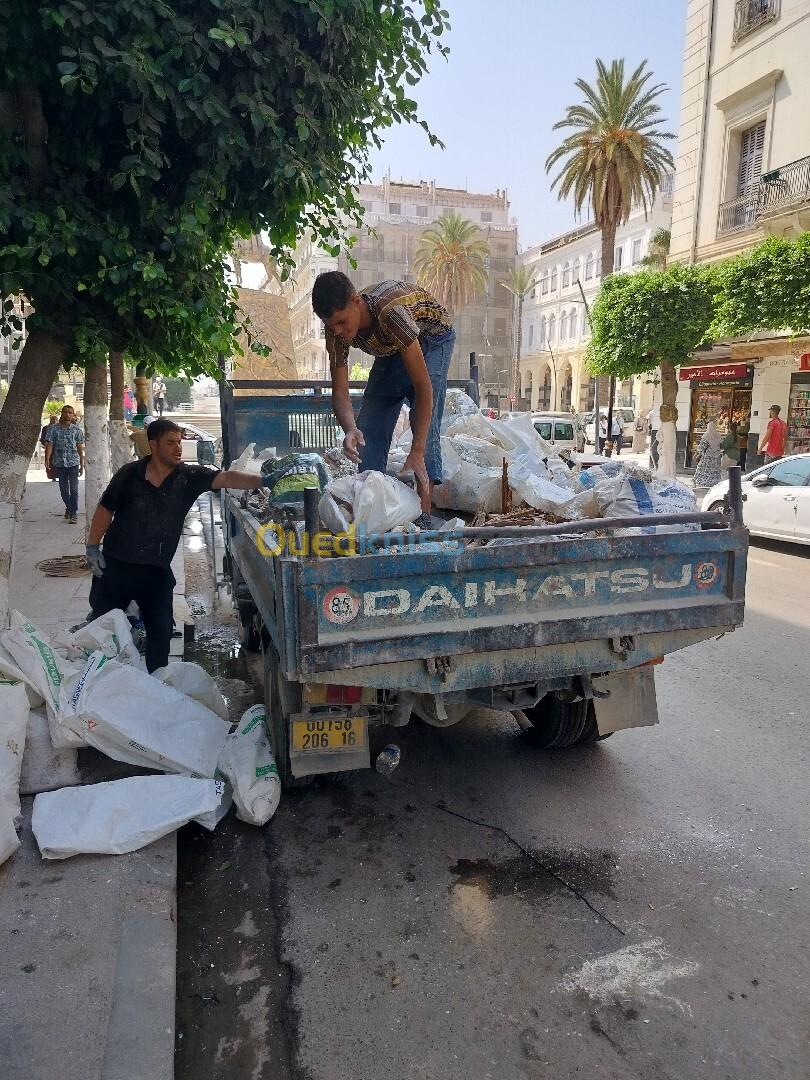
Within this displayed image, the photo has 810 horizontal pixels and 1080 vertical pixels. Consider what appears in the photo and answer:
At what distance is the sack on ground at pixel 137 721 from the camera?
341 cm

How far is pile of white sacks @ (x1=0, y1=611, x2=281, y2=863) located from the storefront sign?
19.5 metres

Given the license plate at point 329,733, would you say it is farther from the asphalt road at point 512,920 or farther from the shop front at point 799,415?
the shop front at point 799,415

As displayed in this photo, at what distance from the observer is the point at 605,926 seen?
111 inches

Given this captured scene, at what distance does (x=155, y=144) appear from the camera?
3.41 m

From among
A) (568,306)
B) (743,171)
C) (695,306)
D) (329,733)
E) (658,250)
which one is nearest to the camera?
(329,733)

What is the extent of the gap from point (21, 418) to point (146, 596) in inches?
49.3

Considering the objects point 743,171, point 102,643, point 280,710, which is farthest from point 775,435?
point 102,643

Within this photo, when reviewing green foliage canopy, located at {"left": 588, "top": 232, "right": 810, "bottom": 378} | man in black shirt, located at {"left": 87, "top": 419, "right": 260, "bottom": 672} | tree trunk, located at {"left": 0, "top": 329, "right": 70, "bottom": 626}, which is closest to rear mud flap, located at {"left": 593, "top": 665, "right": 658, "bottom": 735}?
man in black shirt, located at {"left": 87, "top": 419, "right": 260, "bottom": 672}

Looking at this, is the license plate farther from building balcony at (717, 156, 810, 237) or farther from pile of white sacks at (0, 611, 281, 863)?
building balcony at (717, 156, 810, 237)

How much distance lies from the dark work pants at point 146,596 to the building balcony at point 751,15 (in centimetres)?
2094

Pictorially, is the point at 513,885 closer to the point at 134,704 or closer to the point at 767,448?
the point at 134,704

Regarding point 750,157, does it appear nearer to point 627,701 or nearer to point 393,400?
point 393,400

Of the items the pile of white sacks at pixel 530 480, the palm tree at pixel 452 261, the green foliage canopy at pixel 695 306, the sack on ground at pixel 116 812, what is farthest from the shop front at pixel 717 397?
the palm tree at pixel 452 261

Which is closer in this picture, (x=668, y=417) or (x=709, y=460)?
(x=709, y=460)
